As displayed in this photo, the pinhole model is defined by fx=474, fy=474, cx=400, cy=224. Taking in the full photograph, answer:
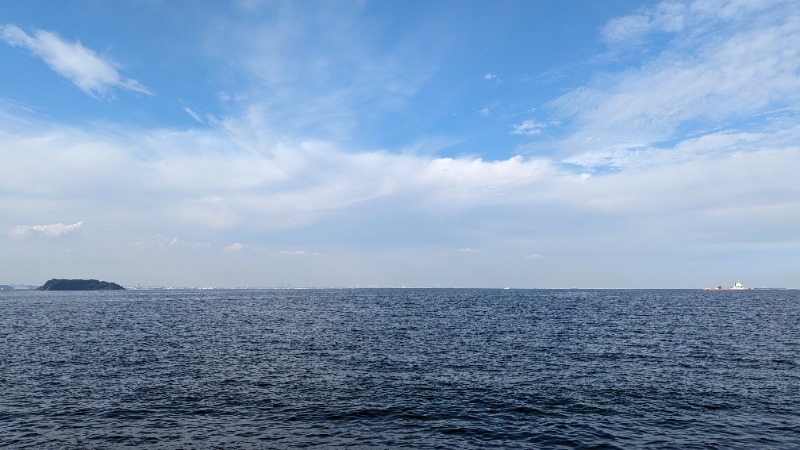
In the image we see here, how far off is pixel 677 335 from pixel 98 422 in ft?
272

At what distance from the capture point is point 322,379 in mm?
47438

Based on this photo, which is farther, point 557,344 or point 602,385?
point 557,344

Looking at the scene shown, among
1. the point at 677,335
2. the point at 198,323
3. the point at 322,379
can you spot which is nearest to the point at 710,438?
the point at 322,379

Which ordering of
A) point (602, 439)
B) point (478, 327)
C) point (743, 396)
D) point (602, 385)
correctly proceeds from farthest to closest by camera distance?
point (478, 327) → point (602, 385) → point (743, 396) → point (602, 439)

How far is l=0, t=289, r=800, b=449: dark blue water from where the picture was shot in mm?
31391

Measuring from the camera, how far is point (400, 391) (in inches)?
1678

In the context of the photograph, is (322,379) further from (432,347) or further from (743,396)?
(743,396)

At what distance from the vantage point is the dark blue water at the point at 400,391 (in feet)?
103

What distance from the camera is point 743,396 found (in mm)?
40938

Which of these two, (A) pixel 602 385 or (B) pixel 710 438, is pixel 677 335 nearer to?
(A) pixel 602 385

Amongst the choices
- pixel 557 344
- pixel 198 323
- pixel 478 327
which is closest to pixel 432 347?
pixel 557 344

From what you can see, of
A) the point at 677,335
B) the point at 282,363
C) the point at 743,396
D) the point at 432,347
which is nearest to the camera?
the point at 743,396

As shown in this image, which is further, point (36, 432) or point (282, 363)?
point (282, 363)

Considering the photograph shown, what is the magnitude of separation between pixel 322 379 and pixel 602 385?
27.0 meters
